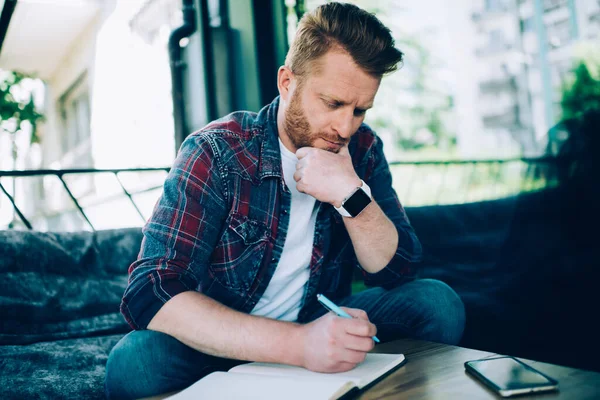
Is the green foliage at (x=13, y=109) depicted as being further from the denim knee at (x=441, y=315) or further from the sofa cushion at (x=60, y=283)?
the denim knee at (x=441, y=315)

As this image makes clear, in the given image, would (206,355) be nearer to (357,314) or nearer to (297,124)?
(357,314)

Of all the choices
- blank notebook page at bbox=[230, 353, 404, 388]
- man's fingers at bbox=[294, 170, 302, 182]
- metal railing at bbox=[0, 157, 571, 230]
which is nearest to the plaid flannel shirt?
man's fingers at bbox=[294, 170, 302, 182]

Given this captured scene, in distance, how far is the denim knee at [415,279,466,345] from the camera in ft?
3.87

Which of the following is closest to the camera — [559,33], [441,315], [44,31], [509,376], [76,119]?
[509,376]

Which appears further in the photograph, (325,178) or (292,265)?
(292,265)

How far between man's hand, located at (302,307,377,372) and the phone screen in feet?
0.57

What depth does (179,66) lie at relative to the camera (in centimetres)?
270

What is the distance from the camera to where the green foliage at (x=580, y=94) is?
10.8 feet

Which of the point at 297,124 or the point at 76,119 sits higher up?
the point at 76,119

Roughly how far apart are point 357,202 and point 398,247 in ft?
0.68

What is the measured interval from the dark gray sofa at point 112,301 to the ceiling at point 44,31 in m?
4.79

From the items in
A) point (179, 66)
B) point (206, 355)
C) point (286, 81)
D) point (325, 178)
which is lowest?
point (206, 355)

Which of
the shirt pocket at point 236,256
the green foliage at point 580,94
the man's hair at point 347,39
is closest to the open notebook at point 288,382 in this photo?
the shirt pocket at point 236,256

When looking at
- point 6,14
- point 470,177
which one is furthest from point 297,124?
point 470,177
